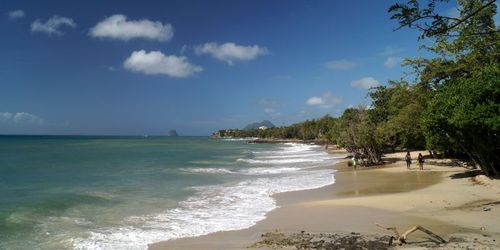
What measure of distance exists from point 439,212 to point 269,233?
20.3 feet

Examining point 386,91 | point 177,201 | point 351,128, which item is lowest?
point 177,201

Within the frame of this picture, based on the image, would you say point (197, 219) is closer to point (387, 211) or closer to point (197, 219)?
point (197, 219)

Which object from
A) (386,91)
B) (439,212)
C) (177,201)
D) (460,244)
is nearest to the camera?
(460,244)

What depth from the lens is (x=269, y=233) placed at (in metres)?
12.6

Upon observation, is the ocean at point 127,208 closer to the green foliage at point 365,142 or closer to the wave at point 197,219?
the wave at point 197,219

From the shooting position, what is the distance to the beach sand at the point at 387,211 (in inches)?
468

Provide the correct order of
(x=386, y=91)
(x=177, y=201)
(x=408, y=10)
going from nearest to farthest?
(x=408, y=10)
(x=177, y=201)
(x=386, y=91)

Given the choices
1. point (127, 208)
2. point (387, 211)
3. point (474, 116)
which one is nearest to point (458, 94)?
point (474, 116)

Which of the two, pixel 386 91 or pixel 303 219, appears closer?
pixel 303 219

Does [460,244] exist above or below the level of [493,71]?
below

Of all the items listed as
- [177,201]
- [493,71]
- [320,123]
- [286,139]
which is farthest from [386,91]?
[286,139]

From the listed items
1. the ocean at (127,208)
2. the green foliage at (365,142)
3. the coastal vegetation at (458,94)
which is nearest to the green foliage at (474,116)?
the coastal vegetation at (458,94)

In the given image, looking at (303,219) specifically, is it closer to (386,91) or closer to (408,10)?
(408,10)

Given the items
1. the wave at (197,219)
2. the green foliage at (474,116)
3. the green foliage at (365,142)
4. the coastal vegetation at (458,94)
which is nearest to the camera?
the coastal vegetation at (458,94)
